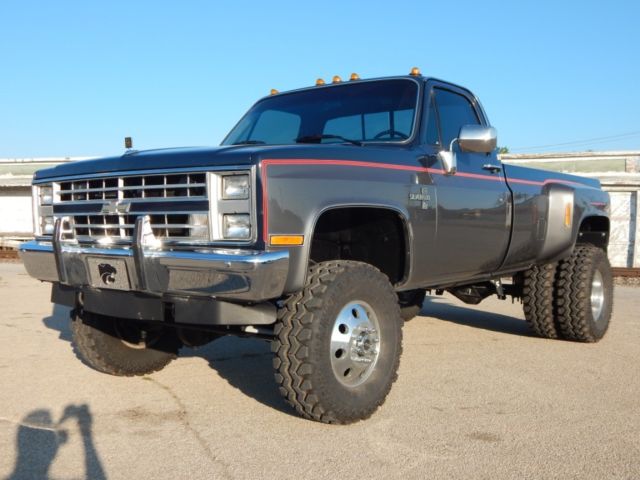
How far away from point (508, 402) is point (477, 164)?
5.95ft

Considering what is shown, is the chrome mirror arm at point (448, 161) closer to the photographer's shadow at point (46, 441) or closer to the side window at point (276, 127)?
the side window at point (276, 127)

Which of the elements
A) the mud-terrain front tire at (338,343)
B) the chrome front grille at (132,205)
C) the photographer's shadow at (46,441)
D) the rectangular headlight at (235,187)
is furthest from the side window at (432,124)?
the photographer's shadow at (46,441)

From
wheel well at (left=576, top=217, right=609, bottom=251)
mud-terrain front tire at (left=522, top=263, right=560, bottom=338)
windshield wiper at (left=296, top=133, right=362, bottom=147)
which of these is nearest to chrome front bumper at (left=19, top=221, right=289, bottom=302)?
windshield wiper at (left=296, top=133, right=362, bottom=147)

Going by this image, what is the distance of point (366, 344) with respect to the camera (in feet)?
12.6

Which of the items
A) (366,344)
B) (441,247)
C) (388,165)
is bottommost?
(366,344)

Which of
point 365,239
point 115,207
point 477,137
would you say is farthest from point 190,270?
point 477,137

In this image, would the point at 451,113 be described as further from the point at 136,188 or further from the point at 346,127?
the point at 136,188

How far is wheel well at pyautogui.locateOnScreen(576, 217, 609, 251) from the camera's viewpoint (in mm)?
6841

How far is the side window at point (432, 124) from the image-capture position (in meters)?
4.75

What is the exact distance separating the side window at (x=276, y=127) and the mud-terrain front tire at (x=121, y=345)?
1.62 metres

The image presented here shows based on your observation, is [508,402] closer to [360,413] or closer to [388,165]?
[360,413]

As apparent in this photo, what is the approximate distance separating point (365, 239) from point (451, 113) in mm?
1379

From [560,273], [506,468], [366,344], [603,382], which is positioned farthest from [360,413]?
[560,273]

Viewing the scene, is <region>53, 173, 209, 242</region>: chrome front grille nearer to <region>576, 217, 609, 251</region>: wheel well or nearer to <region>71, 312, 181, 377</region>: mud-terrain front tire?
<region>71, 312, 181, 377</region>: mud-terrain front tire
